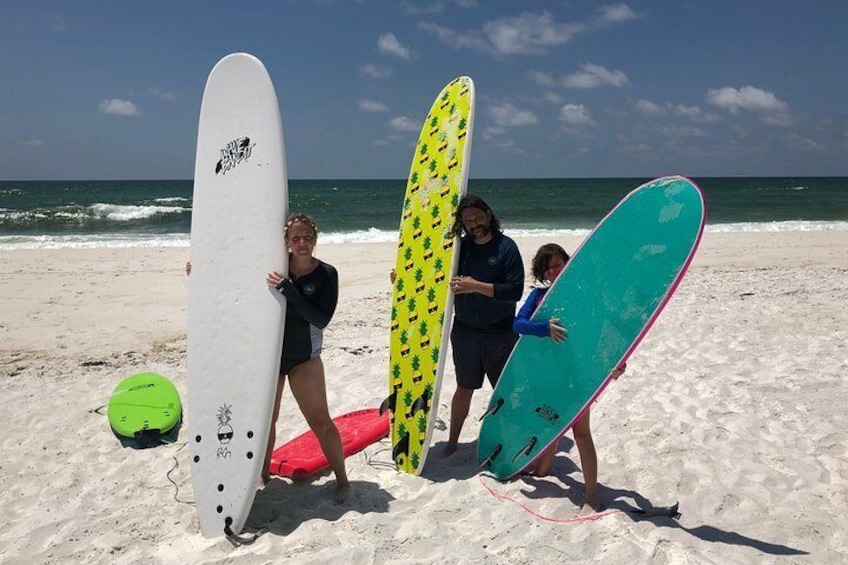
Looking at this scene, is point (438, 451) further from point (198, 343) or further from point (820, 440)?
point (820, 440)

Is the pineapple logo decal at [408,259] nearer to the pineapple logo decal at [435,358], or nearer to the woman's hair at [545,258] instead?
the pineapple logo decal at [435,358]

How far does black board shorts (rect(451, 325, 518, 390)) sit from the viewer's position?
312cm

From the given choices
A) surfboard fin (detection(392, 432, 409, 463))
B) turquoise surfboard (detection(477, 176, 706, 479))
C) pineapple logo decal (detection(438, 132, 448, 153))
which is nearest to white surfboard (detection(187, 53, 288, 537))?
surfboard fin (detection(392, 432, 409, 463))

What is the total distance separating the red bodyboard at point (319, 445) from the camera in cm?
→ 323

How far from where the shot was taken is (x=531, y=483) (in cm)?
311

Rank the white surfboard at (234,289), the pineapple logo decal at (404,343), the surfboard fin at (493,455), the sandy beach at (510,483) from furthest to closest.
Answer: the pineapple logo decal at (404,343) < the surfboard fin at (493,455) < the white surfboard at (234,289) < the sandy beach at (510,483)

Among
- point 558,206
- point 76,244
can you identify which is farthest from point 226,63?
point 558,206

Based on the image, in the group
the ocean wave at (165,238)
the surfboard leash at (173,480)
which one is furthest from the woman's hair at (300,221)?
the ocean wave at (165,238)

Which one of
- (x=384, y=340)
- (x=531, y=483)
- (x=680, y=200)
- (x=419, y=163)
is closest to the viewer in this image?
(x=680, y=200)

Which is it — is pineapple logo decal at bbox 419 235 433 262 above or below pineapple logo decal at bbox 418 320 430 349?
above

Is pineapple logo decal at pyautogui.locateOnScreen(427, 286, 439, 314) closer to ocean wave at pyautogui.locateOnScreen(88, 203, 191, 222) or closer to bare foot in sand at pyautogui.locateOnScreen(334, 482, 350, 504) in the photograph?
bare foot in sand at pyautogui.locateOnScreen(334, 482, 350, 504)

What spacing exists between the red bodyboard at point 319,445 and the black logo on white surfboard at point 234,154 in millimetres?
1573

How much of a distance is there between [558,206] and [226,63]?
31.6m

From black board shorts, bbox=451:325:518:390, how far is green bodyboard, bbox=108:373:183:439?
1.94 metres
